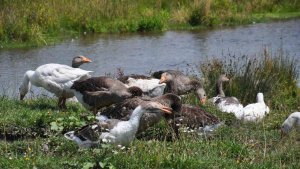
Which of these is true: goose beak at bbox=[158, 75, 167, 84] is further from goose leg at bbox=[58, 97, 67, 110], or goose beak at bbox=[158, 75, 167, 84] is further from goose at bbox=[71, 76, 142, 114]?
goose leg at bbox=[58, 97, 67, 110]

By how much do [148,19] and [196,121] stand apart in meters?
19.3

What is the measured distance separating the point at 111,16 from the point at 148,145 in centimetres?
2120

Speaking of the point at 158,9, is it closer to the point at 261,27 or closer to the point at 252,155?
the point at 261,27

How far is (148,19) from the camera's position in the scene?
2927cm

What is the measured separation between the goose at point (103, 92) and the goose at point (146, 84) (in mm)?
1291

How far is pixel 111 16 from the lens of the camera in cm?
2945

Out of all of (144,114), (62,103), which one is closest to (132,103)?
(144,114)

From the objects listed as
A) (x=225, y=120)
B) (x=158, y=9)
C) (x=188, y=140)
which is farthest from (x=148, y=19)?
(x=188, y=140)

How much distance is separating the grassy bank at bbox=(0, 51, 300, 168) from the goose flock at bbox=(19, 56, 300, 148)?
0.18m

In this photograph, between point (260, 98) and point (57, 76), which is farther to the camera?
point (57, 76)

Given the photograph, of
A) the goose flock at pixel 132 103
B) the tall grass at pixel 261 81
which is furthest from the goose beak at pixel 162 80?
the tall grass at pixel 261 81

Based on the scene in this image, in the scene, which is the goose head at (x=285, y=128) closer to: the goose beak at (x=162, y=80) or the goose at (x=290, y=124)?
the goose at (x=290, y=124)

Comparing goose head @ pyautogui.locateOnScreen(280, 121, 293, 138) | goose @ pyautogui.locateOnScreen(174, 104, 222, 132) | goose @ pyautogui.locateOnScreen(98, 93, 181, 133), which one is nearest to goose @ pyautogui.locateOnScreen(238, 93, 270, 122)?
goose @ pyautogui.locateOnScreen(174, 104, 222, 132)

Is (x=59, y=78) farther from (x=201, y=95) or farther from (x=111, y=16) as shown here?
(x=111, y=16)
